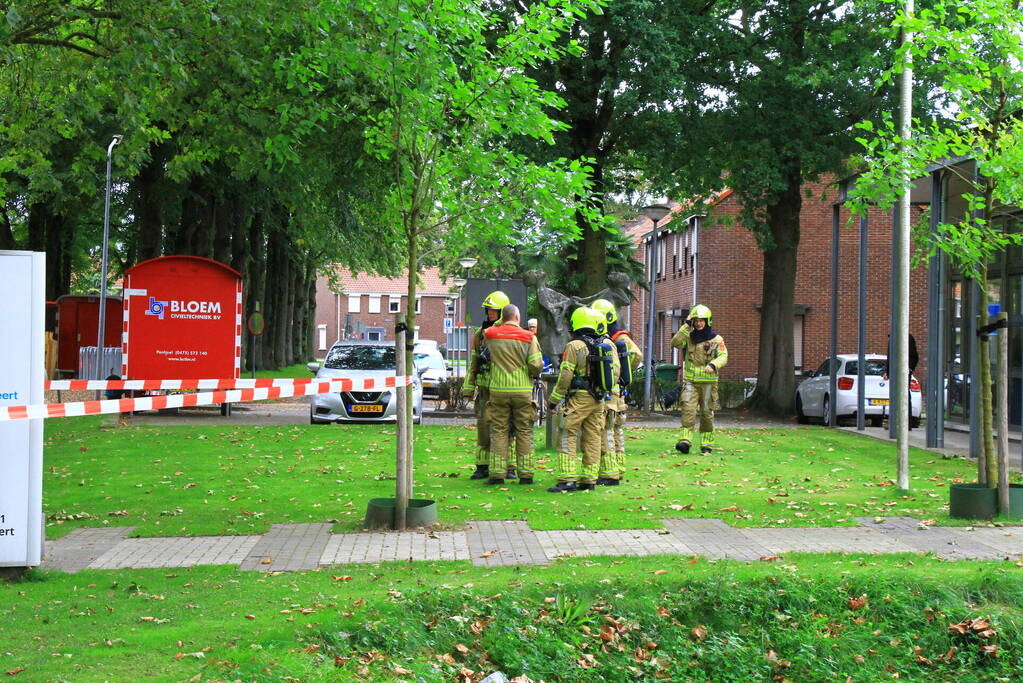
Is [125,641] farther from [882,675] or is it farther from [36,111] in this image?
[36,111]

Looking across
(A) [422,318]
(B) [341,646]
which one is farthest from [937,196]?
(A) [422,318]

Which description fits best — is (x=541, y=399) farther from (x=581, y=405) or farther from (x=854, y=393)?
(x=581, y=405)

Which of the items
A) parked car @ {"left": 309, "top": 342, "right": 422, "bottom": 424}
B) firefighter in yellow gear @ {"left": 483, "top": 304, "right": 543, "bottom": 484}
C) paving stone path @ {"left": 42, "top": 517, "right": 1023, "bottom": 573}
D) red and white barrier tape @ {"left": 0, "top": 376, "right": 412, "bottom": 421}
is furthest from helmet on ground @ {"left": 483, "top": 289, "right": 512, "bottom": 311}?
parked car @ {"left": 309, "top": 342, "right": 422, "bottom": 424}

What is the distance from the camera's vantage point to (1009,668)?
671 centimetres

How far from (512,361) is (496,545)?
3596 mm

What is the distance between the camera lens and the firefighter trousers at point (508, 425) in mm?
12297

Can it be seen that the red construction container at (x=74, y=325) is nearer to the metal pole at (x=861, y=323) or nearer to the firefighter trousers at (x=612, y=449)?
the metal pole at (x=861, y=323)

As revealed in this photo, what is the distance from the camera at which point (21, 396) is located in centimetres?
738

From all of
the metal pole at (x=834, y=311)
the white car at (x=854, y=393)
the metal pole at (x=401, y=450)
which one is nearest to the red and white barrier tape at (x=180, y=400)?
the metal pole at (x=401, y=450)

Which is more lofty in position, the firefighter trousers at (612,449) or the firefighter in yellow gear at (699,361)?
the firefighter in yellow gear at (699,361)

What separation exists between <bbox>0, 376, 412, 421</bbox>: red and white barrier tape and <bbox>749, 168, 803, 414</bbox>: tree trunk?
18.6 metres

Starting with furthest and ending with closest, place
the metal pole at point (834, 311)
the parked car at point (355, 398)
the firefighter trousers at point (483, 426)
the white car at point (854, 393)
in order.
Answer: the white car at point (854, 393)
the metal pole at point (834, 311)
the parked car at point (355, 398)
the firefighter trousers at point (483, 426)

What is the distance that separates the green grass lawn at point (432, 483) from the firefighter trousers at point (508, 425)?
251 millimetres

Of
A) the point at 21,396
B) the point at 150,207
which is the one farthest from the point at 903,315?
the point at 150,207
